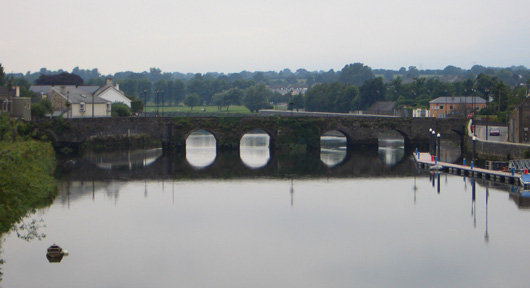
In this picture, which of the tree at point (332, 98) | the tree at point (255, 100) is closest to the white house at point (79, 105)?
the tree at point (332, 98)

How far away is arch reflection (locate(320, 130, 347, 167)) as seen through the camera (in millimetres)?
80863

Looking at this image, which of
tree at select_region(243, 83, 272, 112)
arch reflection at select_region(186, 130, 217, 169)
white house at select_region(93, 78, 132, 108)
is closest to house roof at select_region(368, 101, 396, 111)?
tree at select_region(243, 83, 272, 112)

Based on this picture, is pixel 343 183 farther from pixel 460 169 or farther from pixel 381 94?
pixel 381 94

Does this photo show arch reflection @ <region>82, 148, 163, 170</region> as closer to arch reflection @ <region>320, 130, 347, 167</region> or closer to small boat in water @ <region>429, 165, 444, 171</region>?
arch reflection @ <region>320, 130, 347, 167</region>

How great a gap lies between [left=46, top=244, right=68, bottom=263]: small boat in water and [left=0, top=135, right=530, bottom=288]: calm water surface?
12.1 inches

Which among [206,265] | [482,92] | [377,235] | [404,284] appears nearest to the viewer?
[404,284]

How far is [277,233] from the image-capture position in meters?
44.0

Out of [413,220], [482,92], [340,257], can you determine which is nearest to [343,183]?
[413,220]

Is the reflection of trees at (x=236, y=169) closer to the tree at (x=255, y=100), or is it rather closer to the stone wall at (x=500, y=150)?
the stone wall at (x=500, y=150)

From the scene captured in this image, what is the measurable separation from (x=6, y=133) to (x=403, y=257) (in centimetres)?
3317

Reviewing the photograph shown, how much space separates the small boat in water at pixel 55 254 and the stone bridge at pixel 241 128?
49.6m

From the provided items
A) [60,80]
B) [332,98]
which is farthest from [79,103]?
[332,98]

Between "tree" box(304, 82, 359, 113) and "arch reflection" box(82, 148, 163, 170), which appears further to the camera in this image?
"tree" box(304, 82, 359, 113)

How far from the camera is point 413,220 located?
47562 mm
